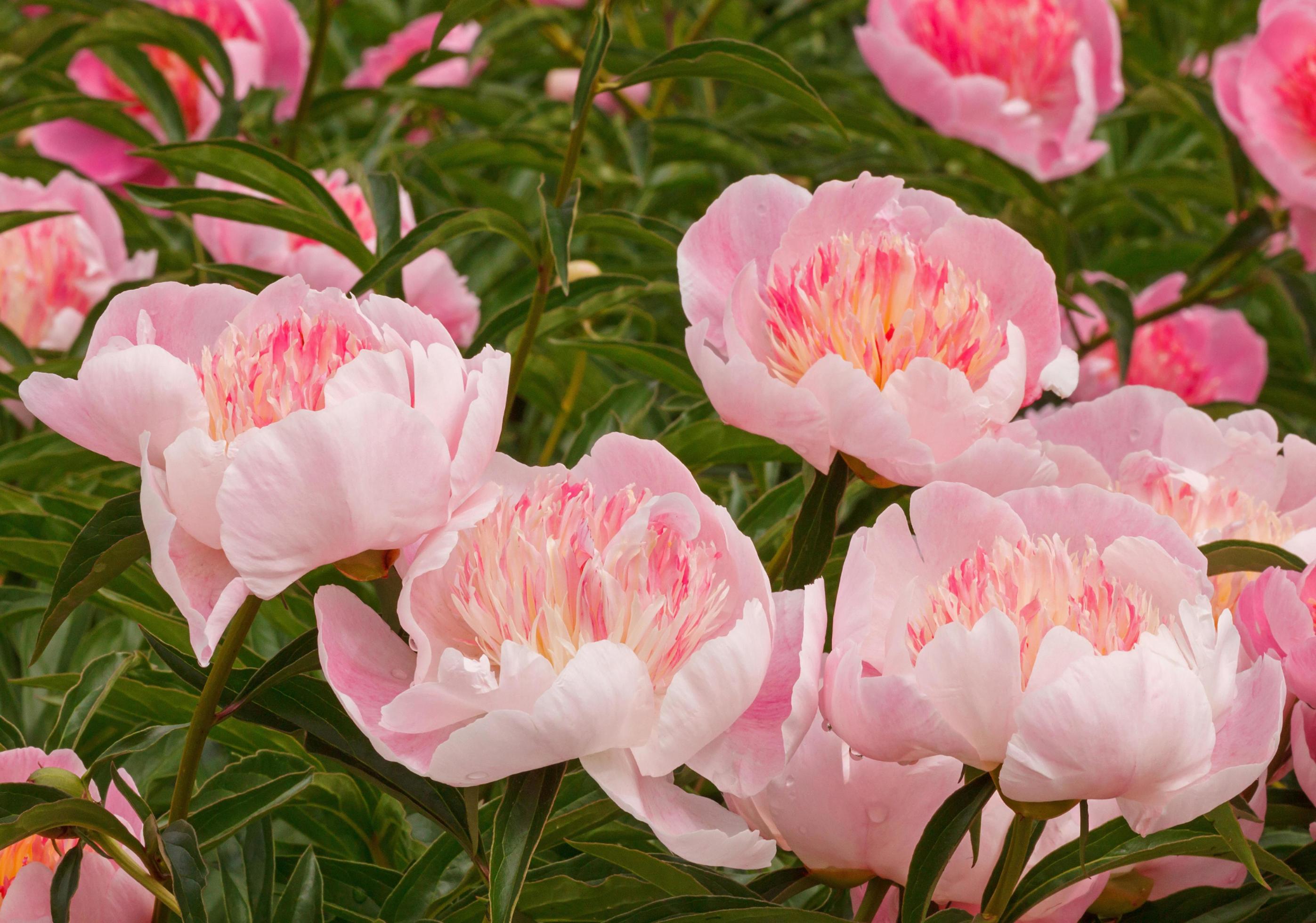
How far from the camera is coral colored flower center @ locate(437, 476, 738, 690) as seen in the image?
1.42 feet

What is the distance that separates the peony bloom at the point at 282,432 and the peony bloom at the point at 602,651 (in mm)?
25

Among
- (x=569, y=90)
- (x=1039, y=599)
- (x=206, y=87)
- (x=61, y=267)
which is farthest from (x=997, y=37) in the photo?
(x=1039, y=599)

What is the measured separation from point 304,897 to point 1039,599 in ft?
1.05

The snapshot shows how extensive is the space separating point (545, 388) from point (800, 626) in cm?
69

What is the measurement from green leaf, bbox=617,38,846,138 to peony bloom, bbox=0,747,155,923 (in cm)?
41

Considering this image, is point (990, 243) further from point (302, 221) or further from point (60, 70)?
point (60, 70)

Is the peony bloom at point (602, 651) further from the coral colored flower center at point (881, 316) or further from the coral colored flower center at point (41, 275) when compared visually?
the coral colored flower center at point (41, 275)

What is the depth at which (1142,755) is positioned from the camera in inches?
15.6

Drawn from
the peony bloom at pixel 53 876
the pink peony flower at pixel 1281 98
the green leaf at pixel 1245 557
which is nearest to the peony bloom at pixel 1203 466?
the green leaf at pixel 1245 557

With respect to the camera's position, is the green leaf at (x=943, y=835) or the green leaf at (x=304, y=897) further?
the green leaf at (x=304, y=897)

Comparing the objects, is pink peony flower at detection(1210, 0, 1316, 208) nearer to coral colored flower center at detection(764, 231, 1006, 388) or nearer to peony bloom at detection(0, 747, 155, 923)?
coral colored flower center at detection(764, 231, 1006, 388)

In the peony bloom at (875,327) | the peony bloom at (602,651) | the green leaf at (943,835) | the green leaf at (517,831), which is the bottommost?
the green leaf at (943,835)

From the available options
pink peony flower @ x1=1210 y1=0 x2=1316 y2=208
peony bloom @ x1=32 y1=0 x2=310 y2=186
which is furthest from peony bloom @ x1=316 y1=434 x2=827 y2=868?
peony bloom @ x1=32 y1=0 x2=310 y2=186

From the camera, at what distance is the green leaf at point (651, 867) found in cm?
51
